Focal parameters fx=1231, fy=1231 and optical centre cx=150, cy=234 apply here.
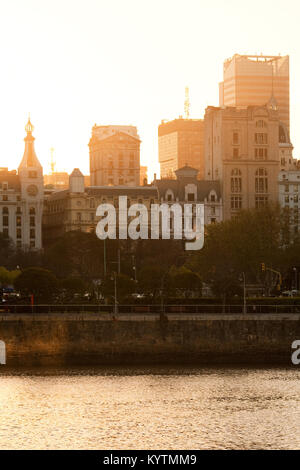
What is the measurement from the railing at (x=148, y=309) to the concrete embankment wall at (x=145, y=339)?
3358 millimetres

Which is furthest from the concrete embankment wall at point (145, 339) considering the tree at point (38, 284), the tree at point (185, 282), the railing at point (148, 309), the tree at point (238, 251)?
the tree at point (238, 251)

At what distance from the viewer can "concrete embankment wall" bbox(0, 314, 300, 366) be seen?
9838 centimetres

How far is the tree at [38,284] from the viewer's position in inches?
4392

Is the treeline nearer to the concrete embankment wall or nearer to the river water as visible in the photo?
the concrete embankment wall

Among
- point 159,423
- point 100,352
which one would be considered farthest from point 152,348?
point 159,423

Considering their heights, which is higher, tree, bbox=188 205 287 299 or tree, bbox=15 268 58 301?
tree, bbox=188 205 287 299

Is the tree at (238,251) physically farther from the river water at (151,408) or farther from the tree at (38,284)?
the river water at (151,408)

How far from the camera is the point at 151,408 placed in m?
77.4

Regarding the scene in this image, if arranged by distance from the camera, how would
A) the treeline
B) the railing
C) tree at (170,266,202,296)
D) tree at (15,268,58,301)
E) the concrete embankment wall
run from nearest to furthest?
1. the concrete embankment wall
2. the railing
3. tree at (15,268,58,301)
4. the treeline
5. tree at (170,266,202,296)

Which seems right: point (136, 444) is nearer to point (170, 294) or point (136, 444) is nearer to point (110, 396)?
point (110, 396)

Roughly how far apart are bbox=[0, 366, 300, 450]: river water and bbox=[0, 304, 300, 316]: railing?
10810 millimetres

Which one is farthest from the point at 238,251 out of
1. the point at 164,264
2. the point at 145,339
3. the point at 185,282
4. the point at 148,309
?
the point at 145,339

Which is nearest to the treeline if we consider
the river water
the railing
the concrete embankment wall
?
the railing

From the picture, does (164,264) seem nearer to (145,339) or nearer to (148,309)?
(148,309)
